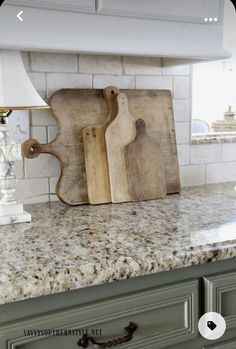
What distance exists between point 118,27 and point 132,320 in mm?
849

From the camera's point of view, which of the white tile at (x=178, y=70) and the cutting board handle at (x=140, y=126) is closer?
the cutting board handle at (x=140, y=126)

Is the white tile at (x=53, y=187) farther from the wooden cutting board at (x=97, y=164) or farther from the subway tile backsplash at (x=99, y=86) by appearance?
the wooden cutting board at (x=97, y=164)

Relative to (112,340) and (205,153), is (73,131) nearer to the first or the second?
(205,153)

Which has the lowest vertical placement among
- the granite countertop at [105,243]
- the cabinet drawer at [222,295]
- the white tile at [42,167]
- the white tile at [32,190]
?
the cabinet drawer at [222,295]

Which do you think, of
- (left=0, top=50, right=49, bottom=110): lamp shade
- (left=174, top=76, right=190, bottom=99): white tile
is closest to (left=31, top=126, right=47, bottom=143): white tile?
(left=0, top=50, right=49, bottom=110): lamp shade

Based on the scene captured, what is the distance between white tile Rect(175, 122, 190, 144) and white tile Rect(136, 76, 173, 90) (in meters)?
0.16

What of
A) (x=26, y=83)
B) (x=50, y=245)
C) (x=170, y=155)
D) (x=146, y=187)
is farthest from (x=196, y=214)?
(x=26, y=83)

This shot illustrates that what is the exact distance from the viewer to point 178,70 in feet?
6.14

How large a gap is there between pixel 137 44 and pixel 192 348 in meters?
0.89

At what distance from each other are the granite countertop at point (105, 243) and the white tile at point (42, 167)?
0.38ft

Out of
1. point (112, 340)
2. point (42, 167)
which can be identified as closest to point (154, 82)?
point (42, 167)

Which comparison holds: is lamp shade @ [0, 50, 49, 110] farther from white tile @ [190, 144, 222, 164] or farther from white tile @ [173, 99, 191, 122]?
white tile @ [190, 144, 222, 164]

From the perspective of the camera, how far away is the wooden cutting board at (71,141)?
1585 millimetres

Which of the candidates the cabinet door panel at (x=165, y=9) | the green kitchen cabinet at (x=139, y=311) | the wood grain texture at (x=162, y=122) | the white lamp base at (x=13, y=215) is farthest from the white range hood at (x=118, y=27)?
the green kitchen cabinet at (x=139, y=311)
